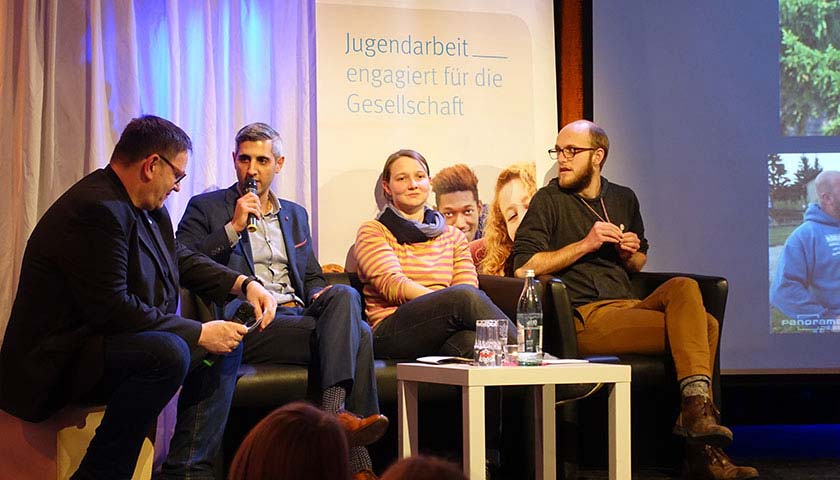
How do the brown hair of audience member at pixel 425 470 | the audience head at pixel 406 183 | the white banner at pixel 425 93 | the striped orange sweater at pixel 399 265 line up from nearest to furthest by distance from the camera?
the brown hair of audience member at pixel 425 470, the striped orange sweater at pixel 399 265, the audience head at pixel 406 183, the white banner at pixel 425 93

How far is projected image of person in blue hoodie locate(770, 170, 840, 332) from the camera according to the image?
509 cm

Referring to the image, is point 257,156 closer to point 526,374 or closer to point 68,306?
point 68,306

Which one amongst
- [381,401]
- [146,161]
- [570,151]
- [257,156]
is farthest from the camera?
[570,151]

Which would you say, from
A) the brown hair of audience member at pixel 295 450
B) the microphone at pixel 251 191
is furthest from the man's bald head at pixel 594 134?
the brown hair of audience member at pixel 295 450

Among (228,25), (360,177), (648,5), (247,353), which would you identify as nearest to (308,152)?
(360,177)

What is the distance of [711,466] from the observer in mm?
3582

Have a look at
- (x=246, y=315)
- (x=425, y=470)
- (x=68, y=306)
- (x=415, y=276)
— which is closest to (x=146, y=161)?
(x=68, y=306)

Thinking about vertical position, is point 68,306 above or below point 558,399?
above

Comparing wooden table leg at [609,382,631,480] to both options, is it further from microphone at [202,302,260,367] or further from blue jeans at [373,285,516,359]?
microphone at [202,302,260,367]

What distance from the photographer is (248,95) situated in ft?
15.0

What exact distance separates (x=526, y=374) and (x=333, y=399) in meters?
0.73

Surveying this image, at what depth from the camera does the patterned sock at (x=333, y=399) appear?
342cm

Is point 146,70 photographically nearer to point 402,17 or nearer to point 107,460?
point 402,17

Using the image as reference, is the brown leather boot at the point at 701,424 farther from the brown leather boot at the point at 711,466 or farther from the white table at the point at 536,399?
the white table at the point at 536,399
